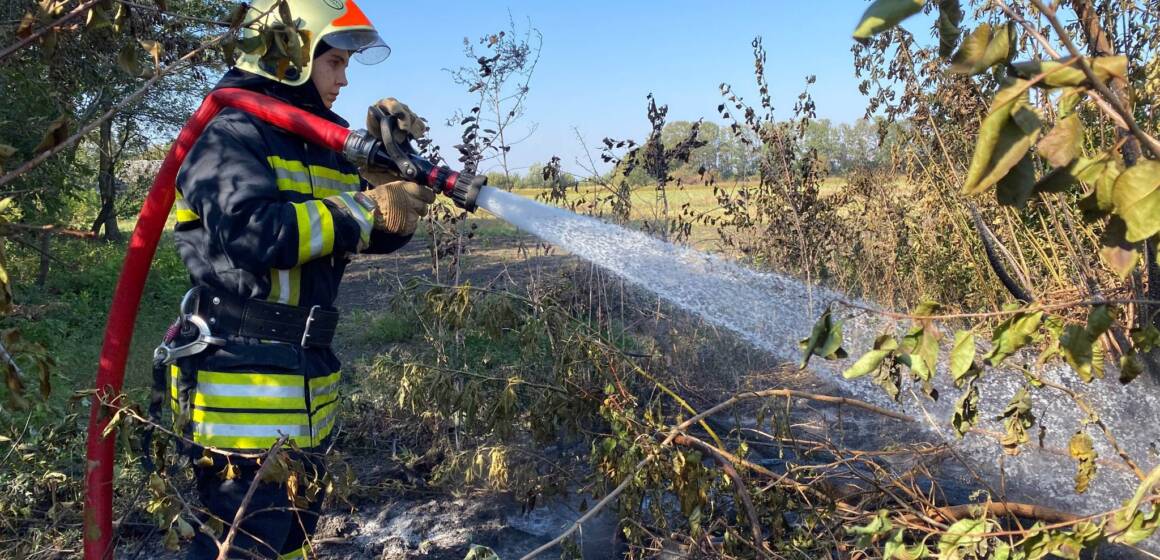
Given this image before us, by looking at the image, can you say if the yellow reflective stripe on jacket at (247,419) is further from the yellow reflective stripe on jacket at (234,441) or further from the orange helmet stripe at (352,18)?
the orange helmet stripe at (352,18)

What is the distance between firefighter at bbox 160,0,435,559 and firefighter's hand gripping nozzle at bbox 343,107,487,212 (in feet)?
0.13

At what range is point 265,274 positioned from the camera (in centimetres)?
226

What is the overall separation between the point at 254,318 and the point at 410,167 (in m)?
0.58

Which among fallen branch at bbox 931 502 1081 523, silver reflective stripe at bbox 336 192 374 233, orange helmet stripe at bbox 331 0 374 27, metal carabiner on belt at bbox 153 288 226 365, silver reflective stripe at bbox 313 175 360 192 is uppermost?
orange helmet stripe at bbox 331 0 374 27

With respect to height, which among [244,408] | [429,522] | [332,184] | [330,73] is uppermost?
[330,73]

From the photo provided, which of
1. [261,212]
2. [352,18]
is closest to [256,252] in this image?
[261,212]

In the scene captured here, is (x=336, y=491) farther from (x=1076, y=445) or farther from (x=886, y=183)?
(x=886, y=183)

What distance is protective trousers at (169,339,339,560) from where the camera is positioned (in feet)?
7.32

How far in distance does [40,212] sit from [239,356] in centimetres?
563

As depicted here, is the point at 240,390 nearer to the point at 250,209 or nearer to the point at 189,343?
the point at 189,343

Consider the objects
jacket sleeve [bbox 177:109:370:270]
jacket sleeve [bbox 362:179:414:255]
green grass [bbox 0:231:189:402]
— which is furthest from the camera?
green grass [bbox 0:231:189:402]

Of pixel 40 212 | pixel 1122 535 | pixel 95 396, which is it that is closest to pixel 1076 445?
pixel 1122 535

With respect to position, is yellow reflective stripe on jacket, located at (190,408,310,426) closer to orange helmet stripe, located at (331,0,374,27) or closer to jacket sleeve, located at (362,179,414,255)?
jacket sleeve, located at (362,179,414,255)

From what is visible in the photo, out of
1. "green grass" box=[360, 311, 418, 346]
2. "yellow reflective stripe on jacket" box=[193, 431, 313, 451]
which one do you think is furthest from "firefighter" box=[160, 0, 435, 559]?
"green grass" box=[360, 311, 418, 346]
